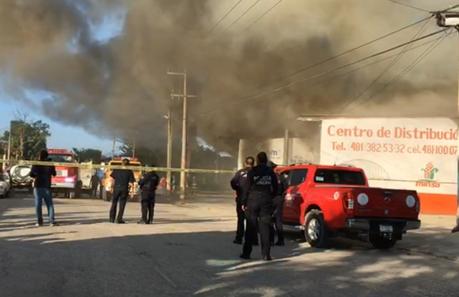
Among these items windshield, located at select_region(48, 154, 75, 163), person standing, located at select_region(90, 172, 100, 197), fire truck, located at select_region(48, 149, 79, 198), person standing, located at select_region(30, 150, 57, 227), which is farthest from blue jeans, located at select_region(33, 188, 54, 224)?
person standing, located at select_region(90, 172, 100, 197)

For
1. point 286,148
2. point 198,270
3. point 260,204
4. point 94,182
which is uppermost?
point 286,148

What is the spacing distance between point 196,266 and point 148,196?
6.42 meters

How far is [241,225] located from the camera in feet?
35.1

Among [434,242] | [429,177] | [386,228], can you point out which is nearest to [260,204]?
[386,228]

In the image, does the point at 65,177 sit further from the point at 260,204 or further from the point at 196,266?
the point at 196,266

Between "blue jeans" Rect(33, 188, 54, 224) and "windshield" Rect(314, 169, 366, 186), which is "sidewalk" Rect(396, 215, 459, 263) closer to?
"windshield" Rect(314, 169, 366, 186)

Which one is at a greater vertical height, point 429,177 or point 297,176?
point 429,177

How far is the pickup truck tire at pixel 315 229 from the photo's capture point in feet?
34.7

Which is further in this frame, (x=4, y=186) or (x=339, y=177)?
(x=4, y=186)

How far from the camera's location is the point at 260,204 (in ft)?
29.1

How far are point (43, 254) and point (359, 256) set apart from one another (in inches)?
182

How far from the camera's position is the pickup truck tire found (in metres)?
10.6

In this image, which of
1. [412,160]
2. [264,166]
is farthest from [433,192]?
[264,166]

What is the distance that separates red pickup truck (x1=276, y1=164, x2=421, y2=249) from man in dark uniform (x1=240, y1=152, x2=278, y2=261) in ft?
5.98
